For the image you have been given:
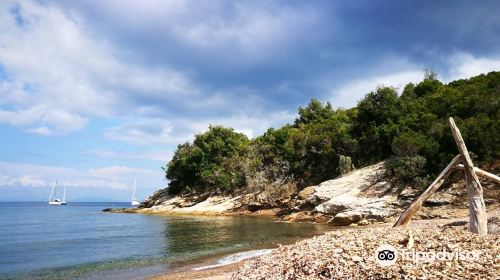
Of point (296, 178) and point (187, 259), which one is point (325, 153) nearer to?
point (296, 178)

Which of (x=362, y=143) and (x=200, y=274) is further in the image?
(x=362, y=143)

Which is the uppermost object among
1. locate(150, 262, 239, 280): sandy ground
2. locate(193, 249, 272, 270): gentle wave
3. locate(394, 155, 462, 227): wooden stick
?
locate(394, 155, 462, 227): wooden stick

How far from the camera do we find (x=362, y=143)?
162 feet

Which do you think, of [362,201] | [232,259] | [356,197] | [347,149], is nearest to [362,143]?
[347,149]

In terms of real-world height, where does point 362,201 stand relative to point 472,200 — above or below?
above

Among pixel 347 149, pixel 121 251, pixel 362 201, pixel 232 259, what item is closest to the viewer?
pixel 232 259

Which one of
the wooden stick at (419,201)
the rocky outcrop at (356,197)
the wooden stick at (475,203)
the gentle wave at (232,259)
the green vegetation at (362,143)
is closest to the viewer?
the wooden stick at (475,203)

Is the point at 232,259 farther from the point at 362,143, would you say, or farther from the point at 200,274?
the point at 362,143

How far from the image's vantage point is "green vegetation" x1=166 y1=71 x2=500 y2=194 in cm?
3684

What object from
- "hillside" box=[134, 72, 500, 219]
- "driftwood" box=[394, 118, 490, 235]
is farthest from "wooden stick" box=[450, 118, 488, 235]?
"hillside" box=[134, 72, 500, 219]

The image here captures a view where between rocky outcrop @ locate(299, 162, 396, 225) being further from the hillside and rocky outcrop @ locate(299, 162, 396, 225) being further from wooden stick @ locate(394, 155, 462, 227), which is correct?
wooden stick @ locate(394, 155, 462, 227)

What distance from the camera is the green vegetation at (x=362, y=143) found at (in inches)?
1451

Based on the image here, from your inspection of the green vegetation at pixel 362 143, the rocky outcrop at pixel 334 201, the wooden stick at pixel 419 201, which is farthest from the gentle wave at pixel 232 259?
the green vegetation at pixel 362 143

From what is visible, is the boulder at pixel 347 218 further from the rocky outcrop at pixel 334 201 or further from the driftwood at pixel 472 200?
the driftwood at pixel 472 200
